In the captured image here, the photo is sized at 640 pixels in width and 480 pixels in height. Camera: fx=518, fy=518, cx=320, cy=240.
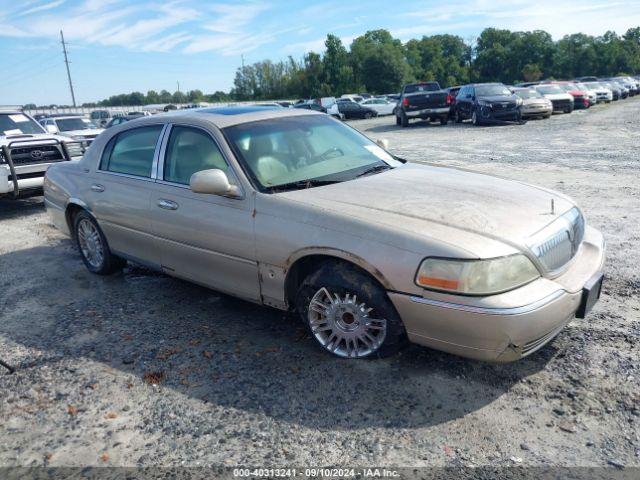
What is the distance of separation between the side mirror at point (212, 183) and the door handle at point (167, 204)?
1.70 ft

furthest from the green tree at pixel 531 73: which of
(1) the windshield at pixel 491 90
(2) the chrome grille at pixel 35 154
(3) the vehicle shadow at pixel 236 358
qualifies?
(3) the vehicle shadow at pixel 236 358

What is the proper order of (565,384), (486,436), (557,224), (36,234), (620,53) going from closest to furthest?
1. (486,436)
2. (565,384)
3. (557,224)
4. (36,234)
5. (620,53)

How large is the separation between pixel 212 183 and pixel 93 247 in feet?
7.96

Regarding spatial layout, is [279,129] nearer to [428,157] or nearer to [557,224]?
[557,224]

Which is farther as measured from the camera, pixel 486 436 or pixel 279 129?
pixel 279 129

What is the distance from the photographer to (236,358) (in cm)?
354

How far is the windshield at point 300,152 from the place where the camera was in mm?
3736

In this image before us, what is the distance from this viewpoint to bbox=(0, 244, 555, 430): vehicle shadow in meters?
2.95

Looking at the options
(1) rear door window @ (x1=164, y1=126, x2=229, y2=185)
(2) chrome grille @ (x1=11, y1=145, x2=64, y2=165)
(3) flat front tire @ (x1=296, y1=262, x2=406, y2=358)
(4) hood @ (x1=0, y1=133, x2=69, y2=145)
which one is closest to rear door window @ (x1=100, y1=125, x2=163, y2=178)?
(1) rear door window @ (x1=164, y1=126, x2=229, y2=185)

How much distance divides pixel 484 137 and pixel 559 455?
15.8m

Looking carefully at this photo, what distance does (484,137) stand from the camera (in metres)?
17.0

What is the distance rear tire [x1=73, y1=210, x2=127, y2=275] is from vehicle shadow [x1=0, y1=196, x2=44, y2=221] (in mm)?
3916

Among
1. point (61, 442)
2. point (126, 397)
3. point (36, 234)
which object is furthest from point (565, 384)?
point (36, 234)

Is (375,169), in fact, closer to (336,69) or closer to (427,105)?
(427,105)
